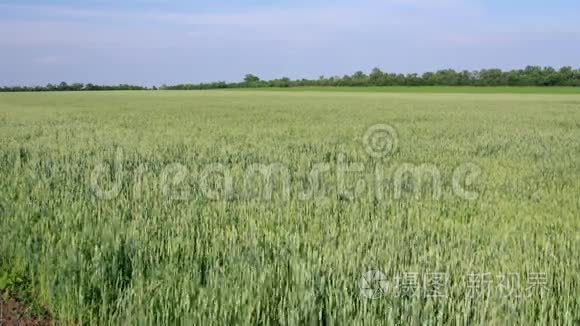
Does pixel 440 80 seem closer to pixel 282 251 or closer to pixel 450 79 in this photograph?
pixel 450 79

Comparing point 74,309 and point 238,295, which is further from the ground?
point 238,295

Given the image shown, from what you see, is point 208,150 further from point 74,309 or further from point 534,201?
point 74,309

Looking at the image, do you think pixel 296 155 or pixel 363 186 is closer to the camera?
pixel 363 186

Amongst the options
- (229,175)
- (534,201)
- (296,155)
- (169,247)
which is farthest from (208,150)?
(169,247)

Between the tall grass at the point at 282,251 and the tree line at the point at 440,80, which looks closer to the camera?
the tall grass at the point at 282,251

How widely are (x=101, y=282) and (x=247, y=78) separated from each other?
103294 millimetres

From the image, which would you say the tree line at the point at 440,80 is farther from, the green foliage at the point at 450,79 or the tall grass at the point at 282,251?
the tall grass at the point at 282,251

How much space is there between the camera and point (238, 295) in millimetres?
2615

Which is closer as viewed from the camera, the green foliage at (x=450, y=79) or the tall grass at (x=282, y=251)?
the tall grass at (x=282, y=251)

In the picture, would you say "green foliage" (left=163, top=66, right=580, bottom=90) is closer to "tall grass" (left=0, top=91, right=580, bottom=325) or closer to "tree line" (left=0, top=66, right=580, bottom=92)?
"tree line" (left=0, top=66, right=580, bottom=92)

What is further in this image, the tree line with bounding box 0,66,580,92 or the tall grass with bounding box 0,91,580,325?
the tree line with bounding box 0,66,580,92

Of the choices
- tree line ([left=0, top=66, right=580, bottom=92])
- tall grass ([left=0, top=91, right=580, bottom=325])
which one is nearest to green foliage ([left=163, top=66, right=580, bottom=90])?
tree line ([left=0, top=66, right=580, bottom=92])

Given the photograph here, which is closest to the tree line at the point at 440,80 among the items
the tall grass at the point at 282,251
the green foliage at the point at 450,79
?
the green foliage at the point at 450,79

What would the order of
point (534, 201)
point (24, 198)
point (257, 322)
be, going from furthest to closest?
1. point (534, 201)
2. point (24, 198)
3. point (257, 322)
